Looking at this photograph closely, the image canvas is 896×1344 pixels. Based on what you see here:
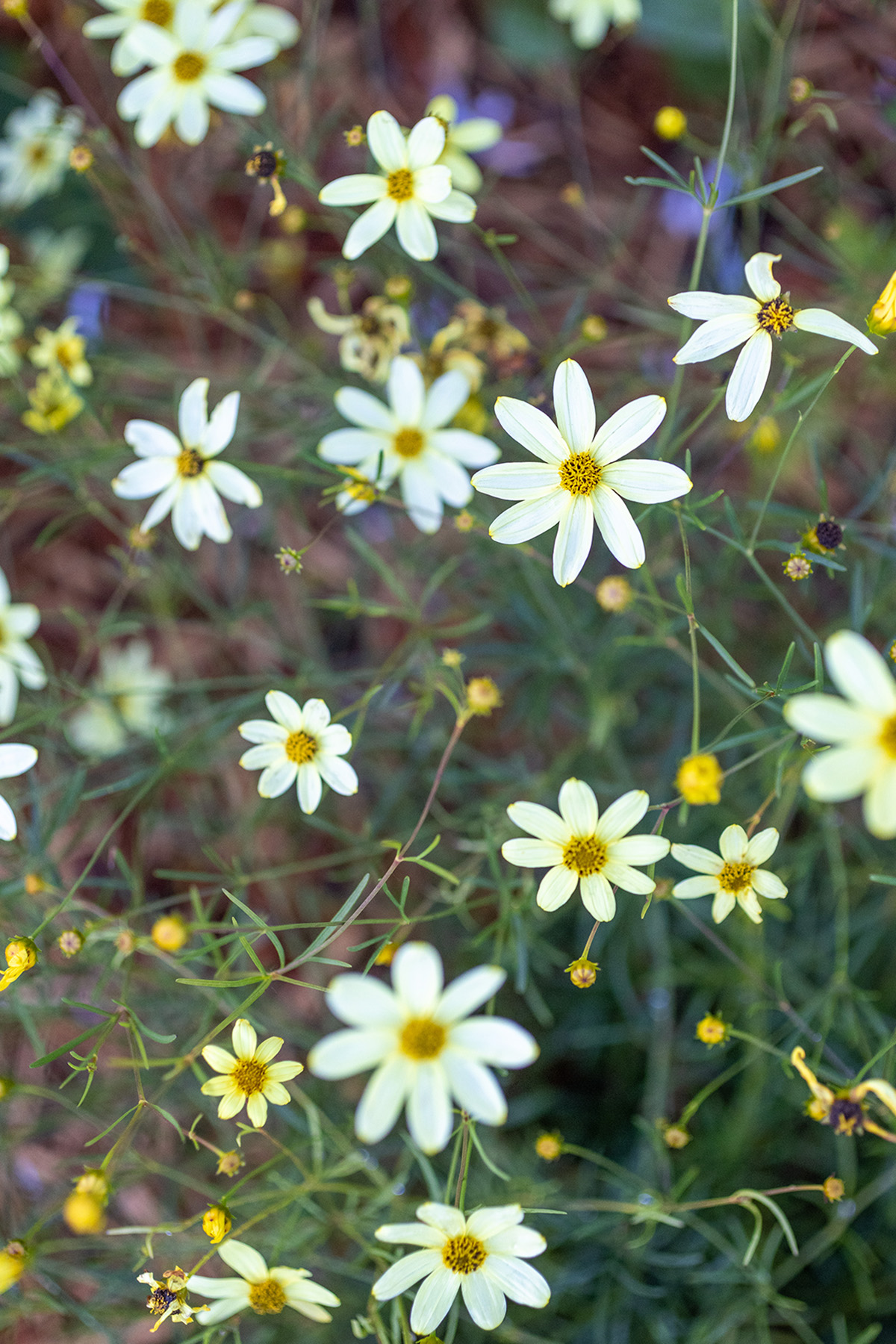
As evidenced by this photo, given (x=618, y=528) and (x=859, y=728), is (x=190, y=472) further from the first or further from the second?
(x=859, y=728)

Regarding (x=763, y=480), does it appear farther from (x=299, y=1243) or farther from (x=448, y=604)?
(x=299, y=1243)

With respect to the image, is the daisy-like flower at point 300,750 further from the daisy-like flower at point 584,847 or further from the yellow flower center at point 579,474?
the yellow flower center at point 579,474

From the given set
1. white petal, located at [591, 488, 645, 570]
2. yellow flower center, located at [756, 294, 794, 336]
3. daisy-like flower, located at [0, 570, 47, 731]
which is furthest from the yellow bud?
yellow flower center, located at [756, 294, 794, 336]

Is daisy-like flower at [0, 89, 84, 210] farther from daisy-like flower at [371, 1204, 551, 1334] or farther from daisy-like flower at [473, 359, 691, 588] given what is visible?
daisy-like flower at [371, 1204, 551, 1334]

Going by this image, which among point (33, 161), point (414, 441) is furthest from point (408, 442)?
point (33, 161)

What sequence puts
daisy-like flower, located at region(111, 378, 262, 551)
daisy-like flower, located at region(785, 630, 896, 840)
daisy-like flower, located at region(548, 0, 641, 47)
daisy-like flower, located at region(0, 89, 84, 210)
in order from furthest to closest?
daisy-like flower, located at region(0, 89, 84, 210) < daisy-like flower, located at region(548, 0, 641, 47) < daisy-like flower, located at region(111, 378, 262, 551) < daisy-like flower, located at region(785, 630, 896, 840)

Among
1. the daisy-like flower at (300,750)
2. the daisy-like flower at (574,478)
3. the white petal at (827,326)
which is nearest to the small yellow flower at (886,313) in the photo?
the white petal at (827,326)

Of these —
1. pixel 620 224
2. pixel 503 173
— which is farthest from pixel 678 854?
pixel 503 173
